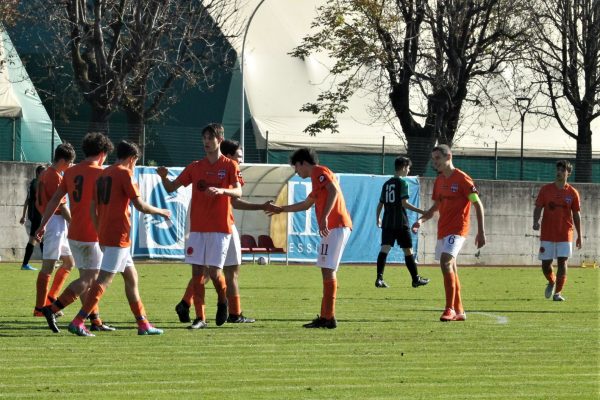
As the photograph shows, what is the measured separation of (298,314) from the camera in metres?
16.3

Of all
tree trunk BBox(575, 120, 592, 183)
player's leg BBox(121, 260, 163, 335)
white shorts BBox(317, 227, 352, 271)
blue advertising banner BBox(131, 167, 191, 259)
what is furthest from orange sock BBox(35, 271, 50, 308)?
tree trunk BBox(575, 120, 592, 183)

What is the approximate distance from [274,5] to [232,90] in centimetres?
563

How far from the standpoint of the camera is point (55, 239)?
15.0m

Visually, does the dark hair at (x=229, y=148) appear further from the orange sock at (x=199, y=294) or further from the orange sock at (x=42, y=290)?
the orange sock at (x=42, y=290)

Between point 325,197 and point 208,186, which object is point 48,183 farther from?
point 325,197

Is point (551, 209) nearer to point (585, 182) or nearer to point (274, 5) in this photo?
point (585, 182)

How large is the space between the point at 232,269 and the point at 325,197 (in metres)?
1.26

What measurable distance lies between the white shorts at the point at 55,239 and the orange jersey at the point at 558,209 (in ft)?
26.3

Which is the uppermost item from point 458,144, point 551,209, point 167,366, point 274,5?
point 274,5

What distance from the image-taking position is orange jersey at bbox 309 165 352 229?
46.5 ft

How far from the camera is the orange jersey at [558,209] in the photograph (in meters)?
20.2

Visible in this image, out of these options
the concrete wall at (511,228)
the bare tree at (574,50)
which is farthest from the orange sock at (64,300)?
the bare tree at (574,50)

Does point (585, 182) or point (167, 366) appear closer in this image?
point (167, 366)

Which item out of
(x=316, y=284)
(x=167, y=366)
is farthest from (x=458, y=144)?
(x=167, y=366)
